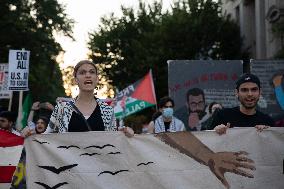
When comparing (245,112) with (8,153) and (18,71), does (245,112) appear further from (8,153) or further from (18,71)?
(18,71)

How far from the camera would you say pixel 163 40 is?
115 feet

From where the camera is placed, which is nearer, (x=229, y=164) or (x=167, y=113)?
(x=229, y=164)

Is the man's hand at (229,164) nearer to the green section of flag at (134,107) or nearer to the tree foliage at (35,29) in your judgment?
the green section of flag at (134,107)

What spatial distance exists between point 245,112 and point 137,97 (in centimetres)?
1087

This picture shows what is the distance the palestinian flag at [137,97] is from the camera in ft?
53.0

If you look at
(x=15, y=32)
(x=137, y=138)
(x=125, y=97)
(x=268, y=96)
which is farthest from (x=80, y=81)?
(x=15, y=32)

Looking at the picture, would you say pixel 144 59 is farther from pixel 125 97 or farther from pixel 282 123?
pixel 282 123

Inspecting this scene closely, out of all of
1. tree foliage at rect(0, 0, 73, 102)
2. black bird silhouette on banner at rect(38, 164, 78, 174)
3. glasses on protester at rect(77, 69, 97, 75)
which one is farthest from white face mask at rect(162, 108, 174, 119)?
tree foliage at rect(0, 0, 73, 102)

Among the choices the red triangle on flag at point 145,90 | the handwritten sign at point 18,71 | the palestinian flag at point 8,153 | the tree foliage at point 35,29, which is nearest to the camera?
the palestinian flag at point 8,153

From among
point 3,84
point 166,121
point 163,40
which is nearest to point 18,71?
point 3,84

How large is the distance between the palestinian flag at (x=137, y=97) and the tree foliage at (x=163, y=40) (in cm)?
1805

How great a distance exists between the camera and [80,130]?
17.1 ft

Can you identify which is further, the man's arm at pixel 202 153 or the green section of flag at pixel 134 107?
the green section of flag at pixel 134 107

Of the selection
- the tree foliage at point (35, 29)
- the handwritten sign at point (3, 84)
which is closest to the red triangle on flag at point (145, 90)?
the handwritten sign at point (3, 84)
